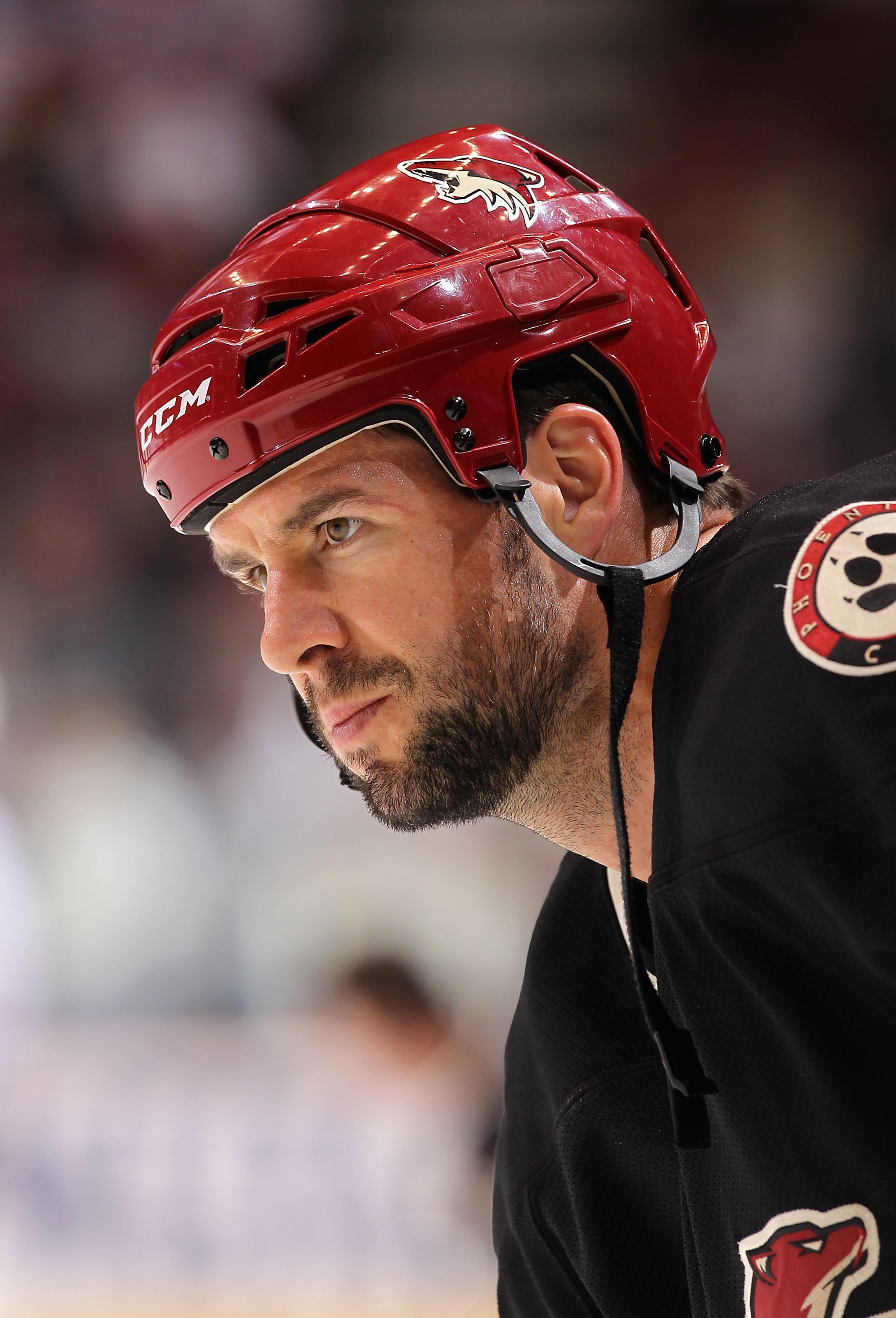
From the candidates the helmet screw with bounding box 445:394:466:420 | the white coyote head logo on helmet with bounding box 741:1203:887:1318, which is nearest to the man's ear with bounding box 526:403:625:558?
the helmet screw with bounding box 445:394:466:420

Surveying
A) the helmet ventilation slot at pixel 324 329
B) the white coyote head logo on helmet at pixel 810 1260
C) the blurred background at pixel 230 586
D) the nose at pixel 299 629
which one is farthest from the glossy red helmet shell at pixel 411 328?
the blurred background at pixel 230 586

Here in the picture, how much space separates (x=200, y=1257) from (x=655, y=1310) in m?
1.56

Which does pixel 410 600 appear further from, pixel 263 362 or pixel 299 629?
pixel 263 362

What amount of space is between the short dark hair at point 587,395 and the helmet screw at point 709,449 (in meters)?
0.08

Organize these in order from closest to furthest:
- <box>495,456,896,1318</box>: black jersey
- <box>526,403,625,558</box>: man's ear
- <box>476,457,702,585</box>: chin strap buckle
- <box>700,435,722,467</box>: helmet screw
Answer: <box>495,456,896,1318</box>: black jersey < <box>476,457,702,585</box>: chin strap buckle < <box>526,403,625,558</box>: man's ear < <box>700,435,722,467</box>: helmet screw

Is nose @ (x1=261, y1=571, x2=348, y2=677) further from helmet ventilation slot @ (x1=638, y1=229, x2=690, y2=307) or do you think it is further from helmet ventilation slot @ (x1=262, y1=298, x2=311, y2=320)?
helmet ventilation slot @ (x1=638, y1=229, x2=690, y2=307)

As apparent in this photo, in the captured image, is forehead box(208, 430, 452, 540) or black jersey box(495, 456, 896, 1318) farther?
forehead box(208, 430, 452, 540)

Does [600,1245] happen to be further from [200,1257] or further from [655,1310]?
[200,1257]

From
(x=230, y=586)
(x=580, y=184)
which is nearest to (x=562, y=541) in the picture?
(x=580, y=184)

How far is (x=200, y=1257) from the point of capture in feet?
8.73

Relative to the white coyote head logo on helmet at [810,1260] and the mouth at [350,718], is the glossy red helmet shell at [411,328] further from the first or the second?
the white coyote head logo on helmet at [810,1260]

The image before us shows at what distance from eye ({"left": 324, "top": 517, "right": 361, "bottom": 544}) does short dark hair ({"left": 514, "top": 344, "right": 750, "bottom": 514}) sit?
0.21 metres

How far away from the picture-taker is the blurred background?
9.19 ft

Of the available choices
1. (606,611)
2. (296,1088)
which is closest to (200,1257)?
→ (296,1088)
